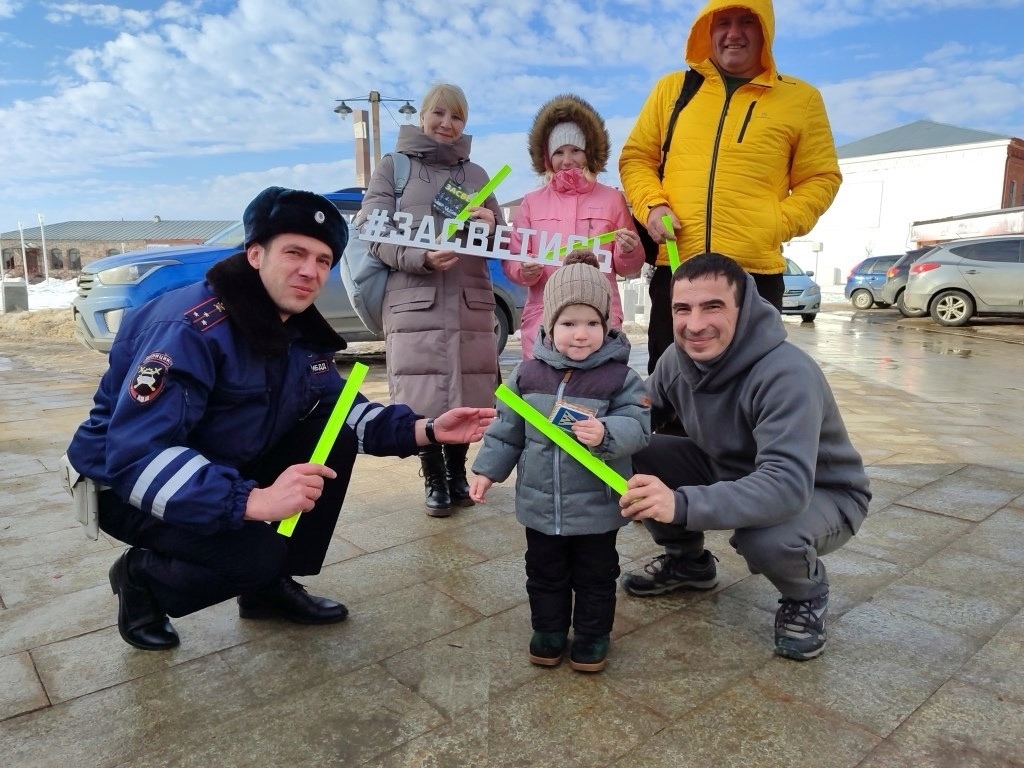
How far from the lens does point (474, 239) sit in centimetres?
310

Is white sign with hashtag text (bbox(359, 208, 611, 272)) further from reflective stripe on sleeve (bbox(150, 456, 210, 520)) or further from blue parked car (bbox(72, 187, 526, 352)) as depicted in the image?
blue parked car (bbox(72, 187, 526, 352))

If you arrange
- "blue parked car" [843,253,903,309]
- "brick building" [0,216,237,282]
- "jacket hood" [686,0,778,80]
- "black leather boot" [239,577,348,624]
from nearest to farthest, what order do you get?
"black leather boot" [239,577,348,624], "jacket hood" [686,0,778,80], "blue parked car" [843,253,903,309], "brick building" [0,216,237,282]

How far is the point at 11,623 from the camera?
2270mm

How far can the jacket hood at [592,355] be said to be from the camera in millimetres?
2004

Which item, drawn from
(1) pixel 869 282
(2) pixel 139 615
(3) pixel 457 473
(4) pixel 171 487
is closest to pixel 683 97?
(3) pixel 457 473

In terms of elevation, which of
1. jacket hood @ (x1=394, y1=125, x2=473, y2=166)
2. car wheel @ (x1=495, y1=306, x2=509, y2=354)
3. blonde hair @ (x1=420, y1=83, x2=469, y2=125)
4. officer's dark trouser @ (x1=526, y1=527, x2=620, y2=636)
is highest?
blonde hair @ (x1=420, y1=83, x2=469, y2=125)

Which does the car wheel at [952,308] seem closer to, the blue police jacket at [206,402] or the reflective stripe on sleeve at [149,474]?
the blue police jacket at [206,402]

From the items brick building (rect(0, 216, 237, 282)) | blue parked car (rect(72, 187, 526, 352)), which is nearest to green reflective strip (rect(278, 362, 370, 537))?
blue parked car (rect(72, 187, 526, 352))

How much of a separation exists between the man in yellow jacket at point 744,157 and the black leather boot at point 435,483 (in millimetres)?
1348

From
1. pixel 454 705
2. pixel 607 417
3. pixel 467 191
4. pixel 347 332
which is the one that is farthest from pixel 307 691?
pixel 347 332

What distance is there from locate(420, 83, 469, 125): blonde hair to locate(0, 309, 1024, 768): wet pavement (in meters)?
1.74

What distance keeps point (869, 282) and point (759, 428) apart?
2042 centimetres

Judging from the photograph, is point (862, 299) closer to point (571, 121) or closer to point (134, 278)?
point (134, 278)

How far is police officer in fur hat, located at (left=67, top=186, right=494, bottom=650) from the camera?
1.75 m
